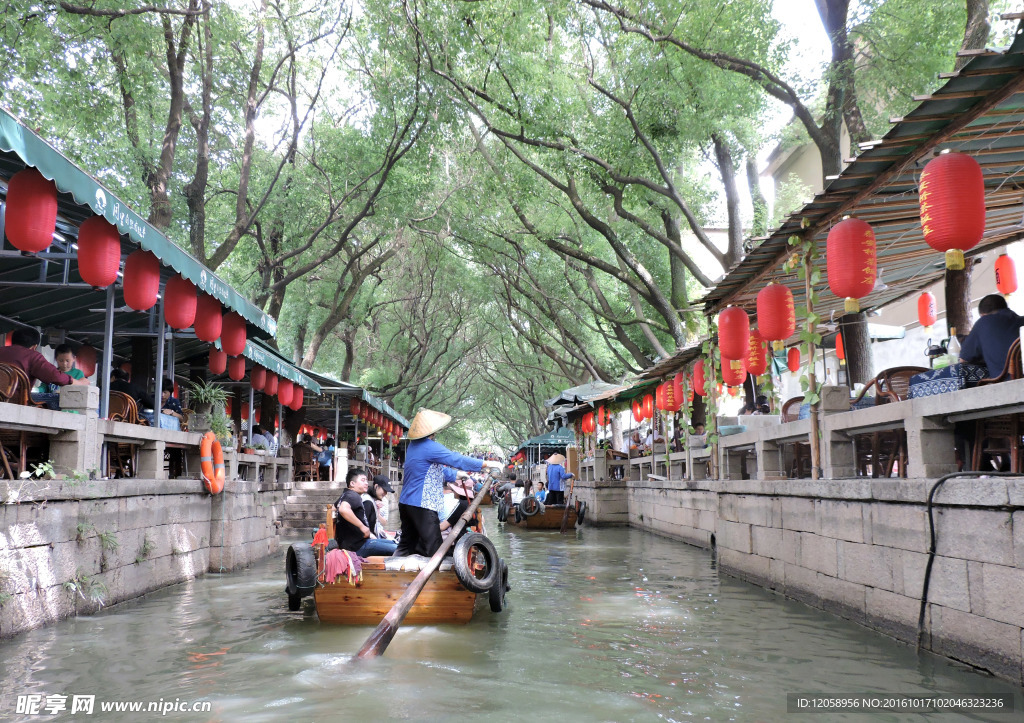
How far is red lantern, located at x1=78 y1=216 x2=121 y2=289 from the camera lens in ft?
22.7

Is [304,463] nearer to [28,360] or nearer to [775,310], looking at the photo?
[28,360]

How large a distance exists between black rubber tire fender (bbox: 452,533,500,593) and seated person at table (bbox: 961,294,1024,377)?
15.1 feet

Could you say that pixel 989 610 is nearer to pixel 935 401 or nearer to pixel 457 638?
pixel 935 401

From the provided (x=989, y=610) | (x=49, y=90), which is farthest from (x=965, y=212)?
(x=49, y=90)

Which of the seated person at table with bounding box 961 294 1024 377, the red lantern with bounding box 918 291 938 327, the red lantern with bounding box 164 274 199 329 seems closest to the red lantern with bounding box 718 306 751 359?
the red lantern with bounding box 918 291 938 327

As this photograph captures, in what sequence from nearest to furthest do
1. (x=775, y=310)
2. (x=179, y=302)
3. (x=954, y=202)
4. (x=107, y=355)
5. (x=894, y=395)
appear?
(x=954, y=202)
(x=894, y=395)
(x=107, y=355)
(x=775, y=310)
(x=179, y=302)

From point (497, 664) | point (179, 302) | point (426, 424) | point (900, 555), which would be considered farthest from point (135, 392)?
point (900, 555)

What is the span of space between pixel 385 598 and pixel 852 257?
5.39 m

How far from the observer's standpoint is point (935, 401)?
18.5 feet

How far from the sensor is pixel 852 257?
700cm

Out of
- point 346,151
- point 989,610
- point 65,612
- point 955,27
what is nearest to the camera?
point 989,610

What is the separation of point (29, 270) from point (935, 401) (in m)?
10.5

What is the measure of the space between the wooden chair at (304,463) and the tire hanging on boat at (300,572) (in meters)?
12.9

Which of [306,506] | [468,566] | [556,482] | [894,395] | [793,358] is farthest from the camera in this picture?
[556,482]
